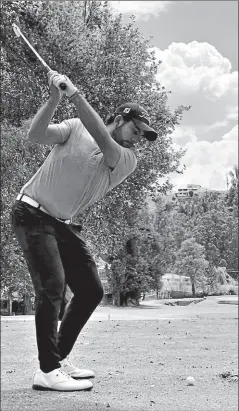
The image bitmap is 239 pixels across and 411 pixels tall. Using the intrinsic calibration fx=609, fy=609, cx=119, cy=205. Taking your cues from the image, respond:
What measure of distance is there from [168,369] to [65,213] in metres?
7.73

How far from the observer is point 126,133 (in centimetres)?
325

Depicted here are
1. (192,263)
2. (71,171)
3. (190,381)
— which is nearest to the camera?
(71,171)

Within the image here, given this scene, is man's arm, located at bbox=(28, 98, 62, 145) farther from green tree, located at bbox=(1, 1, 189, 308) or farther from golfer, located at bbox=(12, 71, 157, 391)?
green tree, located at bbox=(1, 1, 189, 308)

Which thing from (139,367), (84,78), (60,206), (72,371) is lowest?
(139,367)

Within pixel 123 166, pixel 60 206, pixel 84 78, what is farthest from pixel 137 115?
pixel 84 78

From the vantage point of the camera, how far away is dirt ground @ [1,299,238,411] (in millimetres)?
7129

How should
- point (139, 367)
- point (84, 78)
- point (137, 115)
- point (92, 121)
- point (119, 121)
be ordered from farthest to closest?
point (84, 78), point (139, 367), point (119, 121), point (137, 115), point (92, 121)

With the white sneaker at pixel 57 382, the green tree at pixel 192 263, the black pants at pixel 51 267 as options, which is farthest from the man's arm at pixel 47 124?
the green tree at pixel 192 263

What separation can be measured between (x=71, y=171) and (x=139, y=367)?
314 inches

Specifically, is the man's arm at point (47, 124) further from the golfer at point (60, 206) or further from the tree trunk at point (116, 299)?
the tree trunk at point (116, 299)

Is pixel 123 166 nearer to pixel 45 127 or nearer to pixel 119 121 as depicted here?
pixel 119 121

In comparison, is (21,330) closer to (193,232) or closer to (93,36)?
(93,36)

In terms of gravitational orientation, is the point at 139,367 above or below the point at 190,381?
below

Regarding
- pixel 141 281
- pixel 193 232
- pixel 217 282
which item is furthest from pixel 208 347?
pixel 193 232
